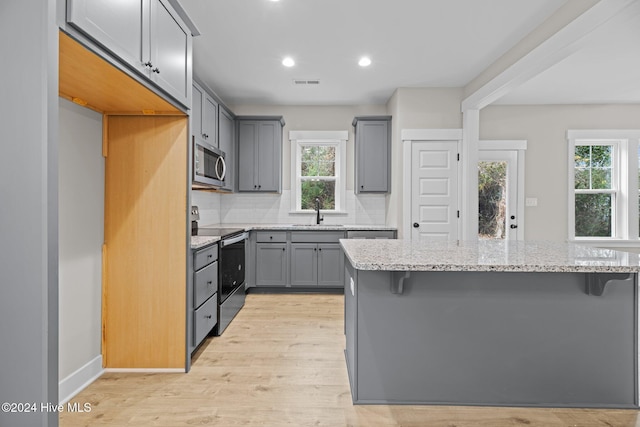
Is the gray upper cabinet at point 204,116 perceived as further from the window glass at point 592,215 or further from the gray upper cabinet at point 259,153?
the window glass at point 592,215

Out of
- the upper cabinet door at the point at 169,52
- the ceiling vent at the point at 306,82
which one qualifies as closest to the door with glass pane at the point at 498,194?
the ceiling vent at the point at 306,82

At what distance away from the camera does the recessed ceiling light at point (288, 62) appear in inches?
140

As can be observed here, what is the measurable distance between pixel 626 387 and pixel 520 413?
61 cm

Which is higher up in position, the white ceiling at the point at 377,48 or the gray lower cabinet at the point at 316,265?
the white ceiling at the point at 377,48

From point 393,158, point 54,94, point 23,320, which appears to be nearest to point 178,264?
point 23,320

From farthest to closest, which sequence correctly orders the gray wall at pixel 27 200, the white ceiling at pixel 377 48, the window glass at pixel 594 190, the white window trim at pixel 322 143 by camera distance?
the white window trim at pixel 322 143 < the window glass at pixel 594 190 < the white ceiling at pixel 377 48 < the gray wall at pixel 27 200

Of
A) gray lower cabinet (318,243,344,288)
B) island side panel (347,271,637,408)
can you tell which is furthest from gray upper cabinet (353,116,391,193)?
island side panel (347,271,637,408)

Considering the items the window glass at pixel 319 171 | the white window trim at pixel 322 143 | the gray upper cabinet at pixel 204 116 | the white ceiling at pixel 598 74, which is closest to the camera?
the white ceiling at pixel 598 74

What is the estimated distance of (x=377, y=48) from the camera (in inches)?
131

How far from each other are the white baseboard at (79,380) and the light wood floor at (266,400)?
0.13 ft

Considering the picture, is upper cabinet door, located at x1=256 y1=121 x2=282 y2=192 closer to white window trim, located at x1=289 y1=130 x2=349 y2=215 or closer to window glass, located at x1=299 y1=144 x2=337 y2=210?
white window trim, located at x1=289 y1=130 x2=349 y2=215

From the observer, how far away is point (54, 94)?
Answer: 1.16 m

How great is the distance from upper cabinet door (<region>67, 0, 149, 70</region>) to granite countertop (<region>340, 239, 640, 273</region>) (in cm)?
146

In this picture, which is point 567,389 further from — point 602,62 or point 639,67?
point 639,67
